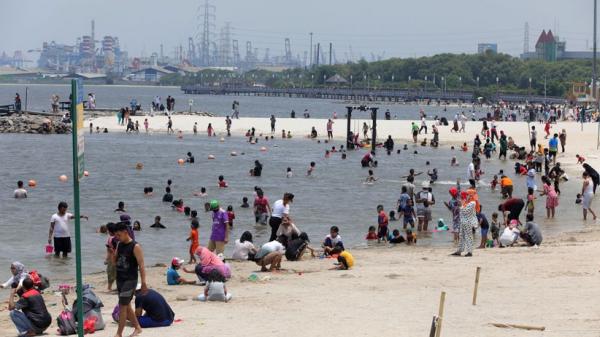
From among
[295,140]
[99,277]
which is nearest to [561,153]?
[295,140]

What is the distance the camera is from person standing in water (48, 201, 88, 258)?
69.5ft

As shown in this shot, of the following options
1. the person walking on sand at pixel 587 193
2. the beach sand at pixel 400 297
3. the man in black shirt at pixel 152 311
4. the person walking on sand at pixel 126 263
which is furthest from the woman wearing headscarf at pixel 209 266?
the person walking on sand at pixel 587 193

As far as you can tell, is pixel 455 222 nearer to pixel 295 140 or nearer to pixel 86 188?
pixel 86 188

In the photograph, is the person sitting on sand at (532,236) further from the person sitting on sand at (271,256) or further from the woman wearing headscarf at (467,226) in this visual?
the person sitting on sand at (271,256)

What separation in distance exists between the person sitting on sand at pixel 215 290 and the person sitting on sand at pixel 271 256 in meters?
2.79

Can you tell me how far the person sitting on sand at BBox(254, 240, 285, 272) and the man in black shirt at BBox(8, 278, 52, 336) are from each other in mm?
Answer: 5514

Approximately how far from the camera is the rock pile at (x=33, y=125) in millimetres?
70525

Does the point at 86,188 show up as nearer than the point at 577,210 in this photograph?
No

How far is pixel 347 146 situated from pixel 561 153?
487 inches

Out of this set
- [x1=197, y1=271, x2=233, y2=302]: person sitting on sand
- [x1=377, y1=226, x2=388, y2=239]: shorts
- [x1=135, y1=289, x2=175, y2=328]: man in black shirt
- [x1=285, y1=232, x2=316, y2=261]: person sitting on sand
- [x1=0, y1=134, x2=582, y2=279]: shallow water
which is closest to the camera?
[x1=135, y1=289, x2=175, y2=328]: man in black shirt

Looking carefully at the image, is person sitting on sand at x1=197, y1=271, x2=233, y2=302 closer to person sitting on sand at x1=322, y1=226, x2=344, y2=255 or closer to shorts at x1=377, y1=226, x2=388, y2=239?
person sitting on sand at x1=322, y1=226, x2=344, y2=255

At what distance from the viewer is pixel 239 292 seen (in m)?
17.0

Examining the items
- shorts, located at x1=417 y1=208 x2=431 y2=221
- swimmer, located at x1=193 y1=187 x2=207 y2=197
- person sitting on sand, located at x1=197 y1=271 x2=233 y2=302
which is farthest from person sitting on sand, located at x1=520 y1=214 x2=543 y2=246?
swimmer, located at x1=193 y1=187 x2=207 y2=197

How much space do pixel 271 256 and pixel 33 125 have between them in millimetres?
55094
